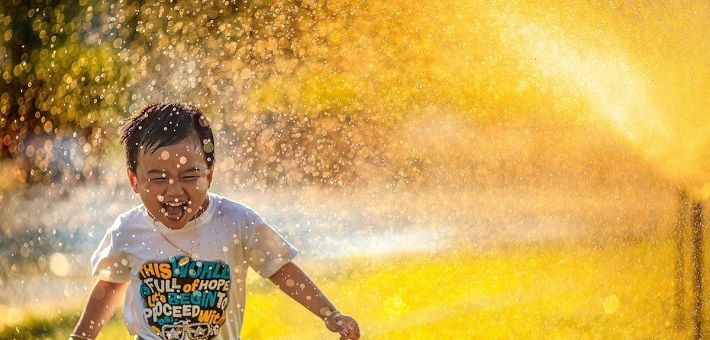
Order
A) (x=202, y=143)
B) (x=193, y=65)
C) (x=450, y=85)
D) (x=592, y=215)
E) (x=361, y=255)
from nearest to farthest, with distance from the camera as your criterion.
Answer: (x=202, y=143) → (x=592, y=215) → (x=193, y=65) → (x=450, y=85) → (x=361, y=255)

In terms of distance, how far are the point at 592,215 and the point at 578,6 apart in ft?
3.61

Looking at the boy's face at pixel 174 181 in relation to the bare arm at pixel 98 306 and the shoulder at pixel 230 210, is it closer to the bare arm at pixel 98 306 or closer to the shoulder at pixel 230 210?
the shoulder at pixel 230 210

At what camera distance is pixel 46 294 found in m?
5.33

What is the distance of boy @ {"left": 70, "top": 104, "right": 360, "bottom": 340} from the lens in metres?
2.40

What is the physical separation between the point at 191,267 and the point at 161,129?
34 cm

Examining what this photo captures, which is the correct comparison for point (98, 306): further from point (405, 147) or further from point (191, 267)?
point (405, 147)

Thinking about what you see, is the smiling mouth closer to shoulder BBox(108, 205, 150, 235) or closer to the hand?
shoulder BBox(108, 205, 150, 235)

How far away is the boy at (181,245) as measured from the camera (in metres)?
2.40

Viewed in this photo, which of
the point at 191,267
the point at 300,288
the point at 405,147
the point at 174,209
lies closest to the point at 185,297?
the point at 191,267

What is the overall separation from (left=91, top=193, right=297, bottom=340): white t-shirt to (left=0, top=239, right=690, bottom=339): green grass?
7.25 feet

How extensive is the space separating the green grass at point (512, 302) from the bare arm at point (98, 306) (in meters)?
2.06

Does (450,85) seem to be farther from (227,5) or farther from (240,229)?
(240,229)

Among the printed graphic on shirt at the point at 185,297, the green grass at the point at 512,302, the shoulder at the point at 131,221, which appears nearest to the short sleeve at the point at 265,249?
the printed graphic on shirt at the point at 185,297

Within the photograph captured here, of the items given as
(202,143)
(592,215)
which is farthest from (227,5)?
(202,143)
